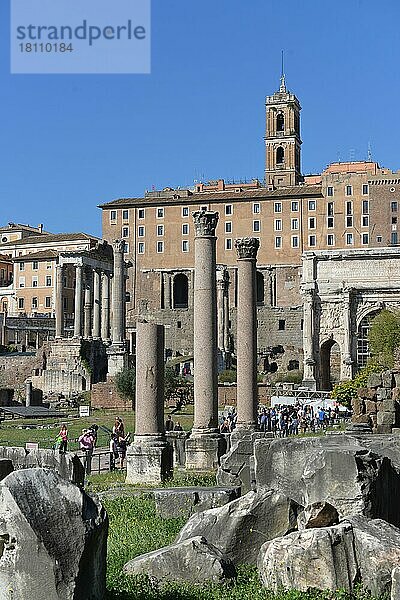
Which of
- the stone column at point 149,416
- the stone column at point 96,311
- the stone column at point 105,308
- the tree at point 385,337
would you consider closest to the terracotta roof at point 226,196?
the stone column at point 96,311

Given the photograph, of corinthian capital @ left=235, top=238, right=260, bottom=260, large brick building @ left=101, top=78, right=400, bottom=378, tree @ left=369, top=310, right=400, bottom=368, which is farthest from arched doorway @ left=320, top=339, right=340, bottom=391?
corinthian capital @ left=235, top=238, right=260, bottom=260

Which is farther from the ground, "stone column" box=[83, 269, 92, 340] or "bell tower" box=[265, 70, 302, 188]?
"bell tower" box=[265, 70, 302, 188]

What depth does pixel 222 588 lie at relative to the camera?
7340mm

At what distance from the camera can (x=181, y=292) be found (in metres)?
79.7

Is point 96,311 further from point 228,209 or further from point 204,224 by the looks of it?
point 204,224

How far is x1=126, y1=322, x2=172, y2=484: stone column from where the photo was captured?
50.1 feet

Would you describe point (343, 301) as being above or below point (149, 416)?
above

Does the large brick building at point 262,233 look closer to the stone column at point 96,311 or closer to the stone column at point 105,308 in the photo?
the stone column at point 96,311

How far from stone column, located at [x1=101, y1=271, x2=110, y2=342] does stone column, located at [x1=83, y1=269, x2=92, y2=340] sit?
1.11 meters

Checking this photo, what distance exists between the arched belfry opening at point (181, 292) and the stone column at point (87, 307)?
13.9m

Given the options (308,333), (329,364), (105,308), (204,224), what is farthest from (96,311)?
(204,224)

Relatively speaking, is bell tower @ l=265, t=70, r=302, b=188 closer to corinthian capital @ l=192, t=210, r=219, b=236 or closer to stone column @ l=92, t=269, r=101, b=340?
stone column @ l=92, t=269, r=101, b=340

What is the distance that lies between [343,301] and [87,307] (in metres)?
17.8

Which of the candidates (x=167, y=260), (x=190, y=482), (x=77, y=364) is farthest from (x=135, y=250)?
(x=190, y=482)
